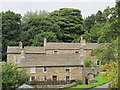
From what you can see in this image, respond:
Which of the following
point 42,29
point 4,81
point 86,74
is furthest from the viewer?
point 42,29

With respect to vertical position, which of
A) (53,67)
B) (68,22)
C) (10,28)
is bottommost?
(53,67)

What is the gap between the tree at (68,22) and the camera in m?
56.9

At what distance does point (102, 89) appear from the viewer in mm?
24984

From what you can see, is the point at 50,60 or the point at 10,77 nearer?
the point at 10,77

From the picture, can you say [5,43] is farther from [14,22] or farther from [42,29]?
[42,29]

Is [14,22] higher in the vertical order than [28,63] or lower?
higher

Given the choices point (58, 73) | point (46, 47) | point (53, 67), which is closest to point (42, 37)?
point (46, 47)

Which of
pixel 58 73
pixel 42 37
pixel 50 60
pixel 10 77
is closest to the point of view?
pixel 10 77

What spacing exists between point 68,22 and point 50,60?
73.9 ft

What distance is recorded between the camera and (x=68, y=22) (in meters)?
58.1

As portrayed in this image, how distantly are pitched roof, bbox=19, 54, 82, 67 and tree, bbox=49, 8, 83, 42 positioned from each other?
1770 cm

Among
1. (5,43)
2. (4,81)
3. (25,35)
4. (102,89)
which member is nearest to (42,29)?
(25,35)

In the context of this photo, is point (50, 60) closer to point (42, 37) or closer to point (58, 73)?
point (58, 73)

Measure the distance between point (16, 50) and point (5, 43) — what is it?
279 inches
